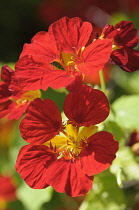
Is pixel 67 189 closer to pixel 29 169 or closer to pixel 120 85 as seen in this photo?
pixel 29 169

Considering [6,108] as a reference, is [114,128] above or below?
below

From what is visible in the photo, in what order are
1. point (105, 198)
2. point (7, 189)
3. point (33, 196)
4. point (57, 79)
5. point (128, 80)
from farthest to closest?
point (128, 80) < point (7, 189) < point (33, 196) < point (105, 198) < point (57, 79)

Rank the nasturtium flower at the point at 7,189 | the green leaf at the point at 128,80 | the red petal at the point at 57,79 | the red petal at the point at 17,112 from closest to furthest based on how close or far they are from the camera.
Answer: the red petal at the point at 57,79 < the red petal at the point at 17,112 < the nasturtium flower at the point at 7,189 < the green leaf at the point at 128,80

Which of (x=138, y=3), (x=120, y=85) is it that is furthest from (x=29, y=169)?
(x=138, y=3)

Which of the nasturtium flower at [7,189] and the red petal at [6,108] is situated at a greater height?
the red petal at [6,108]

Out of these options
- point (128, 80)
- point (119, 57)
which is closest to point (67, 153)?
point (119, 57)

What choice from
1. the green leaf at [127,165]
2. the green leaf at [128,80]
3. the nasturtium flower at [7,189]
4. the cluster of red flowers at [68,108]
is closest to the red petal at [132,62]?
the cluster of red flowers at [68,108]

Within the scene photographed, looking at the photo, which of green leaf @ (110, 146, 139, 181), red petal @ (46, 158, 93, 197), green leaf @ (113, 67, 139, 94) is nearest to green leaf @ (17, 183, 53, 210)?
green leaf @ (110, 146, 139, 181)

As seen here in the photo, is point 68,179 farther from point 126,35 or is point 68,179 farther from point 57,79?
point 126,35

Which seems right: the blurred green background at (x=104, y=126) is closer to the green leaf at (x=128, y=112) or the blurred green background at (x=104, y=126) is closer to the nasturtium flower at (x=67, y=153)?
the green leaf at (x=128, y=112)
